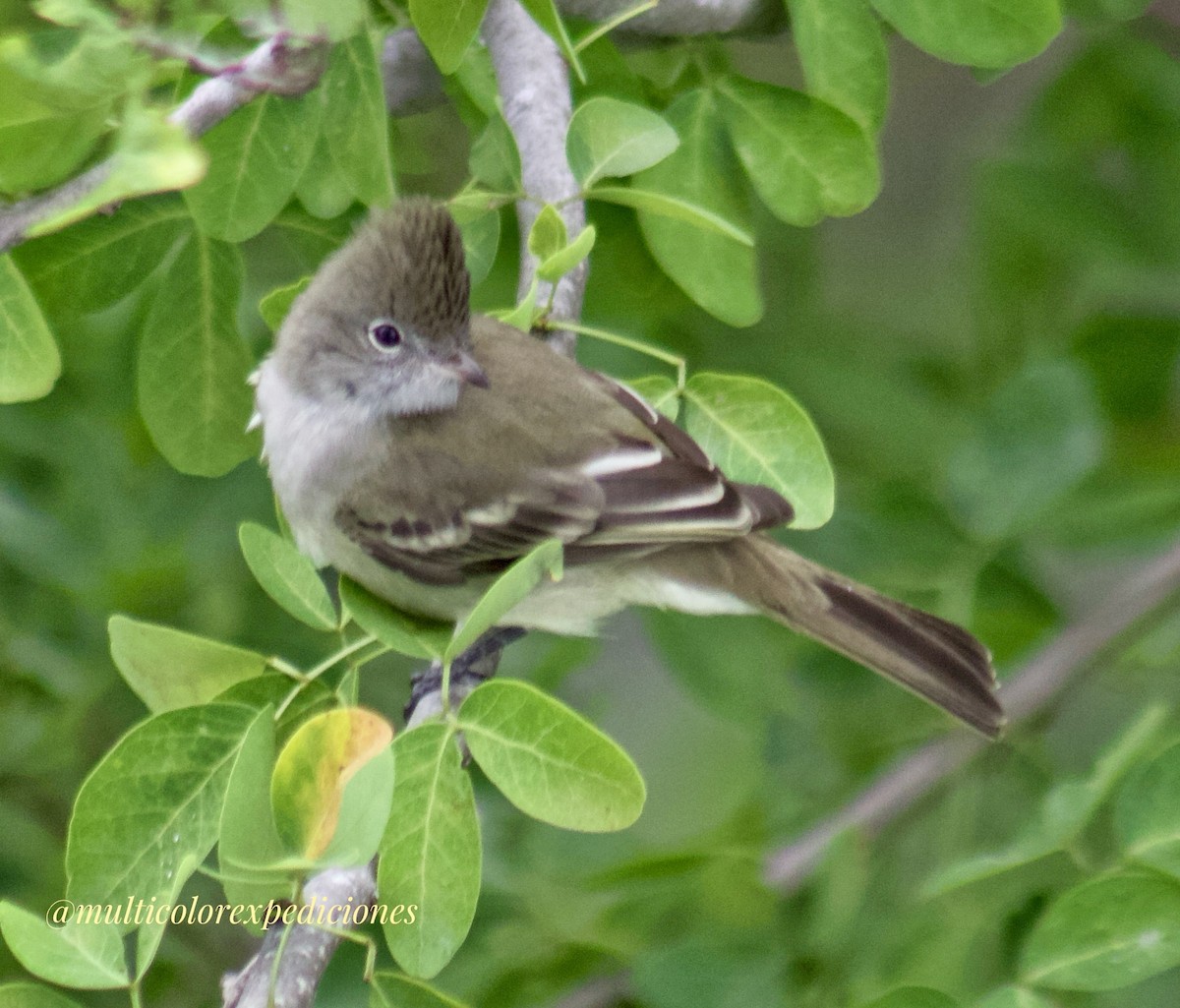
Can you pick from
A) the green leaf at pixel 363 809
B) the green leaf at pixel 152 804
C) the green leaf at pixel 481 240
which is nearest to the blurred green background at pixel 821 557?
the green leaf at pixel 481 240

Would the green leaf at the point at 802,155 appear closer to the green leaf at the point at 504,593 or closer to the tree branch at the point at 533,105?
the tree branch at the point at 533,105

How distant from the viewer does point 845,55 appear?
8.29 ft

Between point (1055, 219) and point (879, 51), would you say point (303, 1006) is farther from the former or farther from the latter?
point (1055, 219)

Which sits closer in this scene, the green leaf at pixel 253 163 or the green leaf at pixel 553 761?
the green leaf at pixel 553 761

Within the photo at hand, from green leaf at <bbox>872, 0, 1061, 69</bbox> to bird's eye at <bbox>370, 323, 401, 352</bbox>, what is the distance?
118 cm

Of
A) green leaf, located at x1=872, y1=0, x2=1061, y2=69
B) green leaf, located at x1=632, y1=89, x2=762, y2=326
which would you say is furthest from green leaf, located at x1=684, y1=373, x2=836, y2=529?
green leaf, located at x1=872, y1=0, x2=1061, y2=69

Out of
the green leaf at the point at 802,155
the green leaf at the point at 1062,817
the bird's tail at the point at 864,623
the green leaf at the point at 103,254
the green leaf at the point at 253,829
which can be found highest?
the green leaf at the point at 802,155

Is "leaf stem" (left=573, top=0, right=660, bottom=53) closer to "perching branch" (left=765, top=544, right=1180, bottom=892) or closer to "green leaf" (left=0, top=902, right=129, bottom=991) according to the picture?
"green leaf" (left=0, top=902, right=129, bottom=991)

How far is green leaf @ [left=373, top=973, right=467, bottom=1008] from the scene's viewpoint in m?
1.80

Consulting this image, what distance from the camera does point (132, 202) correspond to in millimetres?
2582

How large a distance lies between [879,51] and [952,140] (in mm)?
4223

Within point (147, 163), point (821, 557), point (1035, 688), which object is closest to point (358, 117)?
point (147, 163)

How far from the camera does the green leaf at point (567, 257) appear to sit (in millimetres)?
2297

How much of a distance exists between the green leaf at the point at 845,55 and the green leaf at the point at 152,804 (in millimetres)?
1518
